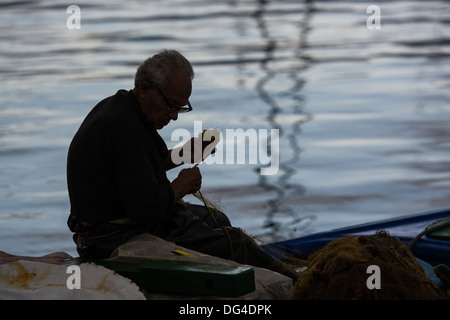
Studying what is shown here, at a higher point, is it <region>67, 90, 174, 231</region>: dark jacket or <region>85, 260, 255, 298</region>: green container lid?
<region>67, 90, 174, 231</region>: dark jacket

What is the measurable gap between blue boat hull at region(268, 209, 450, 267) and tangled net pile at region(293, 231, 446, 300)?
99cm

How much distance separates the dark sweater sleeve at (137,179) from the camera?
3529 millimetres

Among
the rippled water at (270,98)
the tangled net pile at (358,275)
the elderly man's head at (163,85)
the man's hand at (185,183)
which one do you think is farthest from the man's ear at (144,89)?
the tangled net pile at (358,275)

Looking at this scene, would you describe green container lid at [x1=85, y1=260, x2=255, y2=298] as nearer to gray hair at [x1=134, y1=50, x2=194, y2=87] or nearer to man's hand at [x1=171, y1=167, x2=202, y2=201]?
man's hand at [x1=171, y1=167, x2=202, y2=201]

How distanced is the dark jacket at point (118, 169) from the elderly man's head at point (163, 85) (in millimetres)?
51

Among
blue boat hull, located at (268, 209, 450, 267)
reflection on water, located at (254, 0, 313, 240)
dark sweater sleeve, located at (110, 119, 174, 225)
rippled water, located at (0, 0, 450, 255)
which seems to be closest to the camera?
dark sweater sleeve, located at (110, 119, 174, 225)

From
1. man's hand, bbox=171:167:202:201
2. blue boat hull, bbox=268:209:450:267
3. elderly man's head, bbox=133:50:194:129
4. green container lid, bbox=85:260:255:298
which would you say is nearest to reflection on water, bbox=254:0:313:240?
blue boat hull, bbox=268:209:450:267

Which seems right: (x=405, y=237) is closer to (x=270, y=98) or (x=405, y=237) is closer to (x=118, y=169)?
(x=118, y=169)

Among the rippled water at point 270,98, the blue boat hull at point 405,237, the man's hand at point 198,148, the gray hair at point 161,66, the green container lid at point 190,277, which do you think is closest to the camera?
the green container lid at point 190,277

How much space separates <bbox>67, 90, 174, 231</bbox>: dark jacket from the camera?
3.54 meters

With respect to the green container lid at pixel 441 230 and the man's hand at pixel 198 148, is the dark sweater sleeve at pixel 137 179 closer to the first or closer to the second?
the man's hand at pixel 198 148

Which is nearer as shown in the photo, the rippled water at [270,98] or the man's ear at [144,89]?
the man's ear at [144,89]

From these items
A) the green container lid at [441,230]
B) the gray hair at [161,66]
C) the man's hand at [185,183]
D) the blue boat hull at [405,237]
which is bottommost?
the blue boat hull at [405,237]
